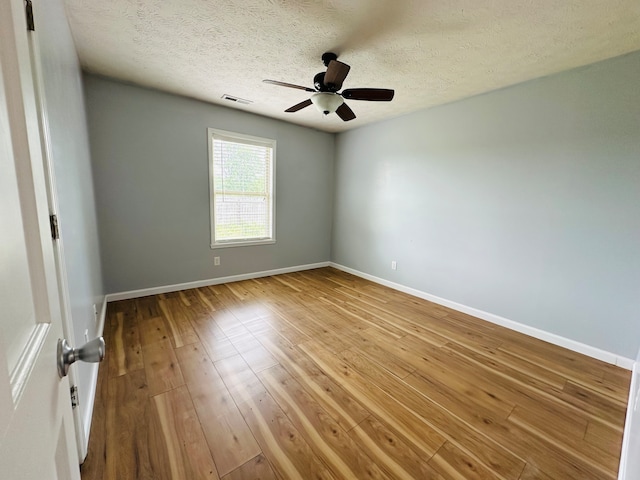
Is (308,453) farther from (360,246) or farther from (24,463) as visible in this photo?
(360,246)

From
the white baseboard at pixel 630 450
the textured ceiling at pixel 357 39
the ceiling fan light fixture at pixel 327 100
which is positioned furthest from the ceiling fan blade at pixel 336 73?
the white baseboard at pixel 630 450

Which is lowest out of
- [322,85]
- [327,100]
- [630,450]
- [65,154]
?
[630,450]

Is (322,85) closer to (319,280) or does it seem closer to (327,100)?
(327,100)

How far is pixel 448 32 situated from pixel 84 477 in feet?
11.0

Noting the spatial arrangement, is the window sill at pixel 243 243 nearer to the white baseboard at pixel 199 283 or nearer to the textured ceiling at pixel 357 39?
the white baseboard at pixel 199 283

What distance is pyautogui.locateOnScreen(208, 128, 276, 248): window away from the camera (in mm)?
3645

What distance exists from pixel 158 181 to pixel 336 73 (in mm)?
2518

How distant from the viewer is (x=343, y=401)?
168 cm

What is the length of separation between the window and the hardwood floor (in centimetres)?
140

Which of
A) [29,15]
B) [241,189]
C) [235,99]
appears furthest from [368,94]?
[241,189]

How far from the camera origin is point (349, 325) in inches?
107

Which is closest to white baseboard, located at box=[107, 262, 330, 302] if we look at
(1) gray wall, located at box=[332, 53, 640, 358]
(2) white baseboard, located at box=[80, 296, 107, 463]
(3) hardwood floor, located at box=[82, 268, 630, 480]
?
(3) hardwood floor, located at box=[82, 268, 630, 480]

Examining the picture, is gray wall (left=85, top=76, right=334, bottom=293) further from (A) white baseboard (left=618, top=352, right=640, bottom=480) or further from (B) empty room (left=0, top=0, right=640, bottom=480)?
(A) white baseboard (left=618, top=352, right=640, bottom=480)

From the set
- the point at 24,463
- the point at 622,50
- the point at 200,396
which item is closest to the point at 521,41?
the point at 622,50
